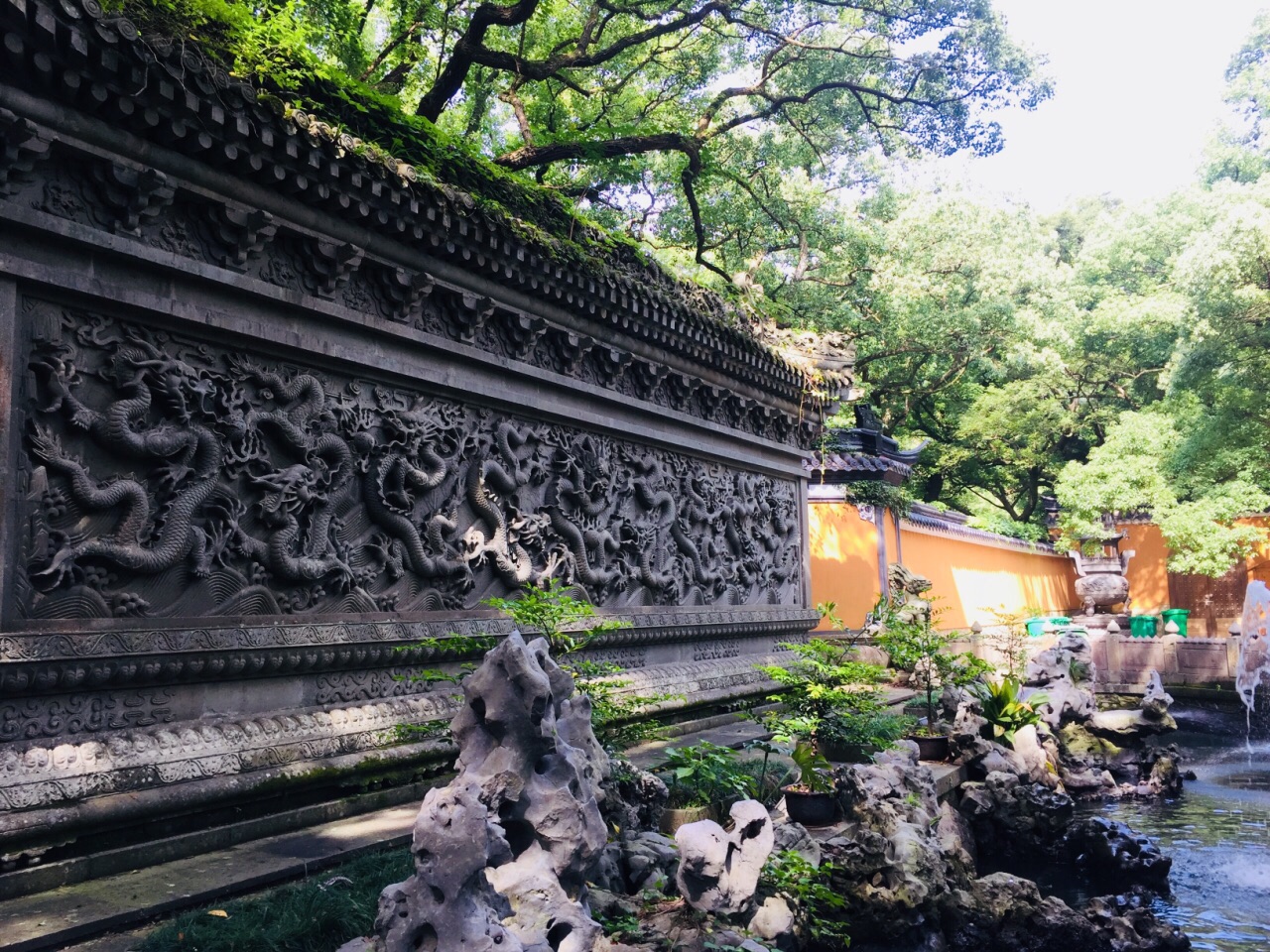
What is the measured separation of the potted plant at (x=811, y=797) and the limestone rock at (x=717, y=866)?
84.1 inches

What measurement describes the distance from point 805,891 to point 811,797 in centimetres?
169

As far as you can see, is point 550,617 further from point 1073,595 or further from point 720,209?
point 1073,595

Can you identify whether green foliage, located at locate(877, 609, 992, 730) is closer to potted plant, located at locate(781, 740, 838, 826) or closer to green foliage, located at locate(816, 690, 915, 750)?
green foliage, located at locate(816, 690, 915, 750)

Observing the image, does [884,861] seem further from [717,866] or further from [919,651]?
[919,651]

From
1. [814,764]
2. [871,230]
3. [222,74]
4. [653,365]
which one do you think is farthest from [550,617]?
[871,230]

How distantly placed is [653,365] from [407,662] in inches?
188

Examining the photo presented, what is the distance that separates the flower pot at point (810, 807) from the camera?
679cm

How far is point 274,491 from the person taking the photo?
6457 mm

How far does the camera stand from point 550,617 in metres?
6.17

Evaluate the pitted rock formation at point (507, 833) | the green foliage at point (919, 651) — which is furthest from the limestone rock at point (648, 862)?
the green foliage at point (919, 651)

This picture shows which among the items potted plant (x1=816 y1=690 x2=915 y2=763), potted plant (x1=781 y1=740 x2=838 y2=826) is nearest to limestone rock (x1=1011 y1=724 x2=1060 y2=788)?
potted plant (x1=816 y1=690 x2=915 y2=763)

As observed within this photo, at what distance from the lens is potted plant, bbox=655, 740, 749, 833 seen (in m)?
5.90

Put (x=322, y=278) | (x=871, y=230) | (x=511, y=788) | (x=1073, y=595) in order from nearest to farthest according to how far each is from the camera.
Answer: (x=511, y=788)
(x=322, y=278)
(x=871, y=230)
(x=1073, y=595)

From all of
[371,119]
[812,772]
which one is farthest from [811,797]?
[371,119]
